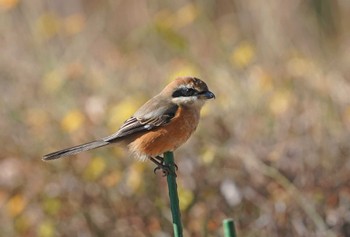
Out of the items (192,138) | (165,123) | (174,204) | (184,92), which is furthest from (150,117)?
(192,138)

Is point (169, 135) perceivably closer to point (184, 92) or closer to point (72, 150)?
point (184, 92)

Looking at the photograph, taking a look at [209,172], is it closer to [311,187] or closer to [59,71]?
[311,187]

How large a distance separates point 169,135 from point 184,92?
17 cm

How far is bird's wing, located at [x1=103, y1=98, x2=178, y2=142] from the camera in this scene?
336 centimetres

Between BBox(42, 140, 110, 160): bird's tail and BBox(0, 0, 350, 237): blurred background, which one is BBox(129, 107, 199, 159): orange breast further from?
BBox(0, 0, 350, 237): blurred background

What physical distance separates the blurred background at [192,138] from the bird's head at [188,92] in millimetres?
860

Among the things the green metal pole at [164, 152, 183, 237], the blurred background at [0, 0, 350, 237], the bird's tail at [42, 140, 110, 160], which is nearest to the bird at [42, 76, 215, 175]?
the bird's tail at [42, 140, 110, 160]

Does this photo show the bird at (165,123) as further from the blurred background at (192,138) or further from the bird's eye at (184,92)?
the blurred background at (192,138)

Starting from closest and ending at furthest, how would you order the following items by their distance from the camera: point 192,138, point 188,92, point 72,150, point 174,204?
1. point 174,204
2. point 72,150
3. point 188,92
4. point 192,138

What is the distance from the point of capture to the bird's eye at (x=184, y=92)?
10.6 ft

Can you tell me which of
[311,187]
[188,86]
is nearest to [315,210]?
[311,187]

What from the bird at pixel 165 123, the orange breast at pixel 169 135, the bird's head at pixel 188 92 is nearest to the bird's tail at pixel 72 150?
the bird at pixel 165 123

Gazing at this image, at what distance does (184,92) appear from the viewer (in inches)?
129

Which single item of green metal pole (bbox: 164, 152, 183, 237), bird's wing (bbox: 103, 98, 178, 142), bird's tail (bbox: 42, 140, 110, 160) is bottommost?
green metal pole (bbox: 164, 152, 183, 237)
